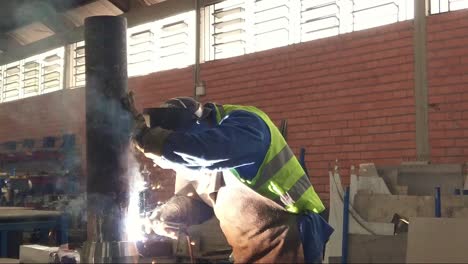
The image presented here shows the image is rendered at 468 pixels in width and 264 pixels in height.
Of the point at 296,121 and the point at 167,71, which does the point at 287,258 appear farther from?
the point at 167,71

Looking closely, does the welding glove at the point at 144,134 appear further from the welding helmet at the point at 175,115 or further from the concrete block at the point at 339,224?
the concrete block at the point at 339,224

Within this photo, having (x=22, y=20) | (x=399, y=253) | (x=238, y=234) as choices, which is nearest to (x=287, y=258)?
(x=238, y=234)

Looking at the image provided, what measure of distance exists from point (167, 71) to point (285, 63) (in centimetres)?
197

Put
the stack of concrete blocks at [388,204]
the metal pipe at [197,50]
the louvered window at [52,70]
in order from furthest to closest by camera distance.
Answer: the louvered window at [52,70] < the metal pipe at [197,50] < the stack of concrete blocks at [388,204]

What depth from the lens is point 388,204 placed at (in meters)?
4.81

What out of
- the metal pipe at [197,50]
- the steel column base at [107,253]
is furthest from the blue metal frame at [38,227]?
the steel column base at [107,253]

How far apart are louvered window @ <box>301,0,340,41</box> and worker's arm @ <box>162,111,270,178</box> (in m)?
3.68

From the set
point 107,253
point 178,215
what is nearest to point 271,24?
point 178,215

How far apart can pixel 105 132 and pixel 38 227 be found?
4061 millimetres

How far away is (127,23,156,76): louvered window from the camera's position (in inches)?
302

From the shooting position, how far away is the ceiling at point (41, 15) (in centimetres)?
412

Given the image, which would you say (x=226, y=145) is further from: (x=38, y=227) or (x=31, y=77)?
(x=31, y=77)

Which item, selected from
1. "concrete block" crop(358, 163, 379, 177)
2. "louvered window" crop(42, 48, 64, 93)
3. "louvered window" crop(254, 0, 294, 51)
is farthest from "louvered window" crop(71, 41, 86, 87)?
"concrete block" crop(358, 163, 379, 177)

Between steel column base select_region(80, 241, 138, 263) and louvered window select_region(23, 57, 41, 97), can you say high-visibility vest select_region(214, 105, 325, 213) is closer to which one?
steel column base select_region(80, 241, 138, 263)
